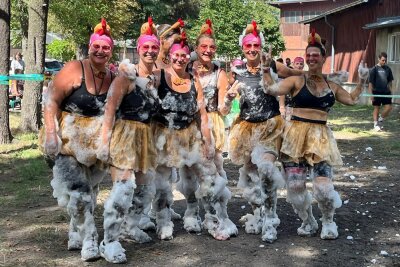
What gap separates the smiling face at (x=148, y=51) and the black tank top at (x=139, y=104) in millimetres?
195

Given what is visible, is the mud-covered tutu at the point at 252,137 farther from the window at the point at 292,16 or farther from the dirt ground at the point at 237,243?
the window at the point at 292,16

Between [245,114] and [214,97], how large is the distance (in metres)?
0.42

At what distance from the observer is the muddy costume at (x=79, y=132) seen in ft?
15.3

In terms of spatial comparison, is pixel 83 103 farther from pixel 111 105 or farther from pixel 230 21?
pixel 230 21

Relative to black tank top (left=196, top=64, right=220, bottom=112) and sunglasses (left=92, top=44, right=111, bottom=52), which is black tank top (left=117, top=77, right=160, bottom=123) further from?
black tank top (left=196, top=64, right=220, bottom=112)

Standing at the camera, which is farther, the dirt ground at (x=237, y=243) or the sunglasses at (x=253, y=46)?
the sunglasses at (x=253, y=46)

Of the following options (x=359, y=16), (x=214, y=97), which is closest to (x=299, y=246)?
(x=214, y=97)

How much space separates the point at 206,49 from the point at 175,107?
2.64ft

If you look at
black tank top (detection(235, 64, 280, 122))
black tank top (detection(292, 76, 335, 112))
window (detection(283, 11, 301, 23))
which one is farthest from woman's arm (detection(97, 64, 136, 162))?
window (detection(283, 11, 301, 23))

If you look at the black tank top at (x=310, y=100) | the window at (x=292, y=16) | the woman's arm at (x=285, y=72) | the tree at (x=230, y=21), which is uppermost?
the window at (x=292, y=16)

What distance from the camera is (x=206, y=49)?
5.61 meters

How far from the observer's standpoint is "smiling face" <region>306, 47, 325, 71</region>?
5.35 metres

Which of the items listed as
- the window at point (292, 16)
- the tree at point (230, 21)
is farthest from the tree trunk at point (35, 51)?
the window at point (292, 16)

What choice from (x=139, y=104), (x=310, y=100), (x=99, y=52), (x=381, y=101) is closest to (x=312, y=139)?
(x=310, y=100)
